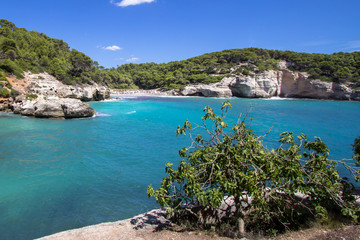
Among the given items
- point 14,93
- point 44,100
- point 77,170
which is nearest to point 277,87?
point 44,100

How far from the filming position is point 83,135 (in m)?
20.3

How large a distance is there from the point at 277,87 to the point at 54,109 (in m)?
70.9

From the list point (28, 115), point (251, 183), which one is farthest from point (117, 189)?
point (28, 115)

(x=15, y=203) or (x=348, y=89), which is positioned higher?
(x=348, y=89)

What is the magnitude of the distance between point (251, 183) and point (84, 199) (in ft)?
24.6

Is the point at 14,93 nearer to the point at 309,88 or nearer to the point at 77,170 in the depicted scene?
the point at 77,170

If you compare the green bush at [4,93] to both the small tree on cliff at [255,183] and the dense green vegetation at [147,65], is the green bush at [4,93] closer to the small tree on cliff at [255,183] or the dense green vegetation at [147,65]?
the dense green vegetation at [147,65]

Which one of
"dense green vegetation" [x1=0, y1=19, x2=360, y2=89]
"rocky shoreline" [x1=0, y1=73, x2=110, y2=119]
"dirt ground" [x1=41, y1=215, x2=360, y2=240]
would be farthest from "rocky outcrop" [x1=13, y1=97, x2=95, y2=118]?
"dirt ground" [x1=41, y1=215, x2=360, y2=240]

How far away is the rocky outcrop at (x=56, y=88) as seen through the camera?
128 feet

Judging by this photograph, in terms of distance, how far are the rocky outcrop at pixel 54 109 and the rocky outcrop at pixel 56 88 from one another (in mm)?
10451

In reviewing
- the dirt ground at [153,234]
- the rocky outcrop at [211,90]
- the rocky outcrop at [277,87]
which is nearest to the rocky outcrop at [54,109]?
the dirt ground at [153,234]

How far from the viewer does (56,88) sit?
1709 inches

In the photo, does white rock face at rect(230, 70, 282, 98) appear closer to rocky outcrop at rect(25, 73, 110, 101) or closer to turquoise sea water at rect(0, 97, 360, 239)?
rocky outcrop at rect(25, 73, 110, 101)

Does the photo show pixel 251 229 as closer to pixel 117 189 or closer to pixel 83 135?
pixel 117 189
